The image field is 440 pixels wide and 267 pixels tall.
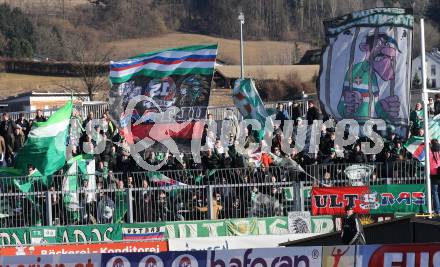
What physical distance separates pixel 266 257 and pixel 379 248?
1.58 metres

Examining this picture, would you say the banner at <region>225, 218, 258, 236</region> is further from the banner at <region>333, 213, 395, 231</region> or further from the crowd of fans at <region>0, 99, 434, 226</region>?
the banner at <region>333, 213, 395, 231</region>

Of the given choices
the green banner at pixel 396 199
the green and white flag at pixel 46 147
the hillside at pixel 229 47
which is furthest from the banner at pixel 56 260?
the hillside at pixel 229 47

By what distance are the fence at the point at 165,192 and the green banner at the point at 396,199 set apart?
0.16 metres

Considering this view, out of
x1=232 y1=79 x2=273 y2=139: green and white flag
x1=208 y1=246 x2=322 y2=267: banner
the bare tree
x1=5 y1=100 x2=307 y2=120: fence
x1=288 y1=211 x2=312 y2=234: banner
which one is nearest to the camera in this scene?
x1=208 y1=246 x2=322 y2=267: banner

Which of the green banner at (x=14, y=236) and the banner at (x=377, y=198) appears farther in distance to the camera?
the banner at (x=377, y=198)

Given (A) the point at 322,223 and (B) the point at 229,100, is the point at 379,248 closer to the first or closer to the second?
(A) the point at 322,223

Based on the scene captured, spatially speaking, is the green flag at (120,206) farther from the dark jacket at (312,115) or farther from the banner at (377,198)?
the dark jacket at (312,115)

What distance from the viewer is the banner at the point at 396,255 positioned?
44.8 ft

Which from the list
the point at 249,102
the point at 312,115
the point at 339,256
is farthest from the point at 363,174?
the point at 339,256

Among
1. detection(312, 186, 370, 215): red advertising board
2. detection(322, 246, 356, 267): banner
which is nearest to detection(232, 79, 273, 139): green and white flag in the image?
detection(312, 186, 370, 215): red advertising board

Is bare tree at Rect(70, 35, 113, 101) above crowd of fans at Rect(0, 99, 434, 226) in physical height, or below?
above

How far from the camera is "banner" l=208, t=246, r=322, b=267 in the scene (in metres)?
14.3

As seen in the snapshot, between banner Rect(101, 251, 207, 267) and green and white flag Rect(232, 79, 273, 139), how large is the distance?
1012 centimetres

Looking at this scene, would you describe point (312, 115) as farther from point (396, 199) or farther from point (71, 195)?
point (71, 195)
